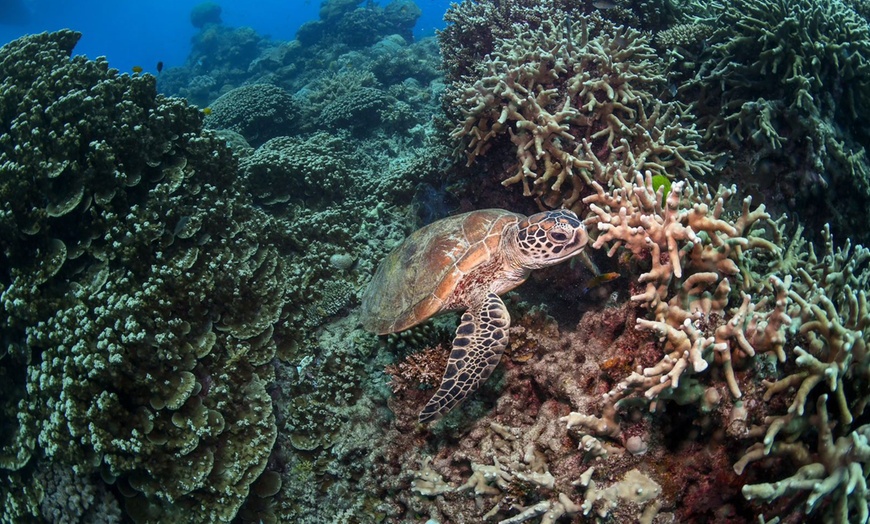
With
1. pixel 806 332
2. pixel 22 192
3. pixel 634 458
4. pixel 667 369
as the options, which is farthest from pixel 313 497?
pixel 22 192

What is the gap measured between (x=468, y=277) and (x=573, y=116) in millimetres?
1903

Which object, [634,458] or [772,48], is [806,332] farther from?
[772,48]

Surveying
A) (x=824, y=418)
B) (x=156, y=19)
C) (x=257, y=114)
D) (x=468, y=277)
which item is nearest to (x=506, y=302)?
(x=468, y=277)

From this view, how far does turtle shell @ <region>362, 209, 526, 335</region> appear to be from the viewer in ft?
11.7

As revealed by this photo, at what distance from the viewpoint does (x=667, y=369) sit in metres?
2.12

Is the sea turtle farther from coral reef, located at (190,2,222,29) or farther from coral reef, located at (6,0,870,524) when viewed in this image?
coral reef, located at (190,2,222,29)

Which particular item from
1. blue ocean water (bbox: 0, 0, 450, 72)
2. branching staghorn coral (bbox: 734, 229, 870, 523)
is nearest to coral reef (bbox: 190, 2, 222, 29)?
blue ocean water (bbox: 0, 0, 450, 72)

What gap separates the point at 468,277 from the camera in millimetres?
3555

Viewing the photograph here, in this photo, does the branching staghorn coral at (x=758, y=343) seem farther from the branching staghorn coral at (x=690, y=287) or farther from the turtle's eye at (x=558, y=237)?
the turtle's eye at (x=558, y=237)

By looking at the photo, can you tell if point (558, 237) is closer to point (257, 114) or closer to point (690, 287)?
point (690, 287)

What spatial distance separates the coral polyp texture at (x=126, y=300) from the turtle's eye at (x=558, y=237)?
313cm

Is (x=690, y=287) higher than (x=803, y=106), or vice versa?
(x=690, y=287)

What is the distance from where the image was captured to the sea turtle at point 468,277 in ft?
9.98

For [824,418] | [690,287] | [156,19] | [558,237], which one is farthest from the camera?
[156,19]
